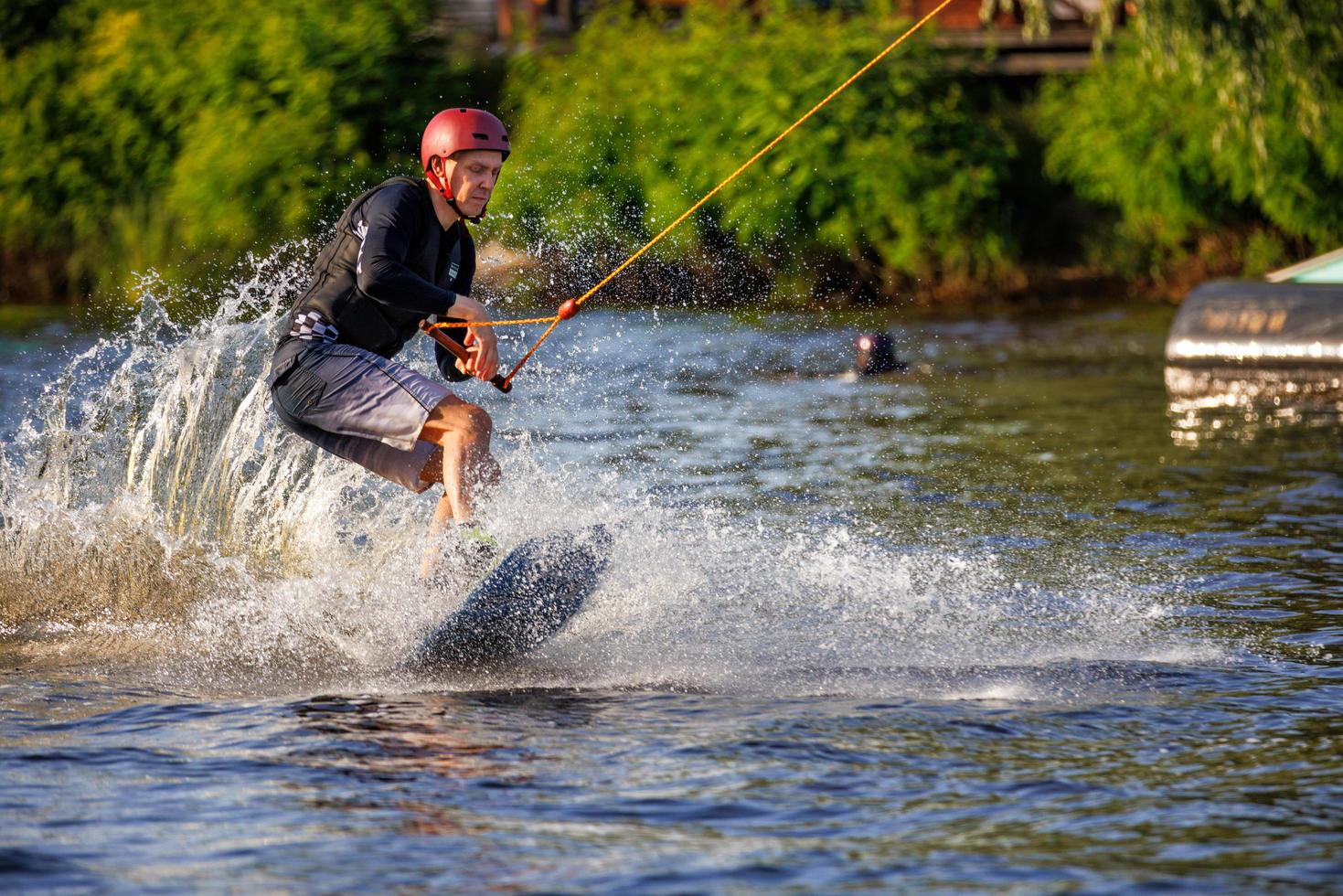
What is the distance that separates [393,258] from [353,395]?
54cm

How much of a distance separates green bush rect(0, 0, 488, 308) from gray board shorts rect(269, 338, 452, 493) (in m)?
16.1

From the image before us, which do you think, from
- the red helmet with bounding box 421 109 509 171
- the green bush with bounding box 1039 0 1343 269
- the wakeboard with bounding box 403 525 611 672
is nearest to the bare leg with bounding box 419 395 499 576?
the wakeboard with bounding box 403 525 611 672

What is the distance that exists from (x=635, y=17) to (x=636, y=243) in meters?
9.73

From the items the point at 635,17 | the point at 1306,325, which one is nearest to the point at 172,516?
the point at 1306,325

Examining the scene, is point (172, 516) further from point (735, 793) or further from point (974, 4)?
point (974, 4)

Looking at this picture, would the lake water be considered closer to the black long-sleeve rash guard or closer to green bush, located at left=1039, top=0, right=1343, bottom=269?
the black long-sleeve rash guard

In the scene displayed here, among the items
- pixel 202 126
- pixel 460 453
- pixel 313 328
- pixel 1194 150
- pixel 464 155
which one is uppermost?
pixel 202 126

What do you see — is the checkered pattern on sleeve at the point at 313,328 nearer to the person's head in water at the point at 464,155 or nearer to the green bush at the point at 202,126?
the person's head in water at the point at 464,155

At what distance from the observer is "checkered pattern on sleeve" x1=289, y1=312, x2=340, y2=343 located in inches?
274

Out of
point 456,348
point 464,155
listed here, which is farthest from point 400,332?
point 464,155

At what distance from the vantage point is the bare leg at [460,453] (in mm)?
6734

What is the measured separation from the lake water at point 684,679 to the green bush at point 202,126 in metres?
12.3

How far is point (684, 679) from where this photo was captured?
255 inches

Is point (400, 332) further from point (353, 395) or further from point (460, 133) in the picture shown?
point (460, 133)
